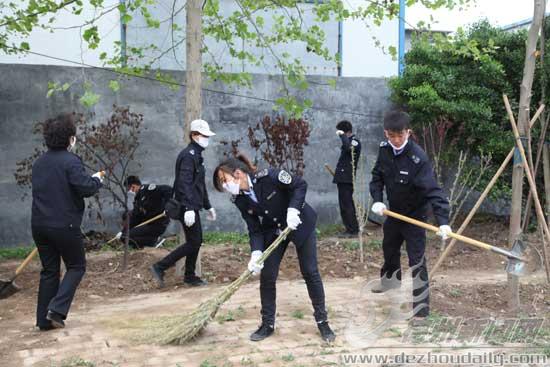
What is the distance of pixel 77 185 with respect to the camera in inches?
202

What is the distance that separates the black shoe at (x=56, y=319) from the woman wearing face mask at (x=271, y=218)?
5.59ft

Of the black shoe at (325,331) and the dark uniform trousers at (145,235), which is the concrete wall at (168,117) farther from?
the black shoe at (325,331)

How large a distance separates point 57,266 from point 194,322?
4.79 feet

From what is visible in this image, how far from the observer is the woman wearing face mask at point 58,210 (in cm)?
513

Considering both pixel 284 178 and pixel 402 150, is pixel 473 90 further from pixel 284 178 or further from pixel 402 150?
pixel 284 178

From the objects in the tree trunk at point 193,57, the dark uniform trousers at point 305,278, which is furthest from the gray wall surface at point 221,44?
the dark uniform trousers at point 305,278

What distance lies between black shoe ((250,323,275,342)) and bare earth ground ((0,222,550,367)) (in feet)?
0.18

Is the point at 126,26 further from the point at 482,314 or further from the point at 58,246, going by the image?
the point at 482,314

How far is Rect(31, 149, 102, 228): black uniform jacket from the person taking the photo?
5125 mm

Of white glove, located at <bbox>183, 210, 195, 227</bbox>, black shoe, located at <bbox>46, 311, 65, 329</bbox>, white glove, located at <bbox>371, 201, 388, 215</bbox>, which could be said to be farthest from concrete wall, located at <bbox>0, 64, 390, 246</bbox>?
white glove, located at <bbox>371, 201, 388, 215</bbox>

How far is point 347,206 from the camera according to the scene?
929cm

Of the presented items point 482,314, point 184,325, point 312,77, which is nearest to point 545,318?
point 482,314

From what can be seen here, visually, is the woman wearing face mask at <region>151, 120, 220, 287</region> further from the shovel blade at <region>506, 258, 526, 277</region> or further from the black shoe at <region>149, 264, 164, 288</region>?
the shovel blade at <region>506, 258, 526, 277</region>

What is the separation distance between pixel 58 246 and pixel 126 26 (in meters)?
5.55
